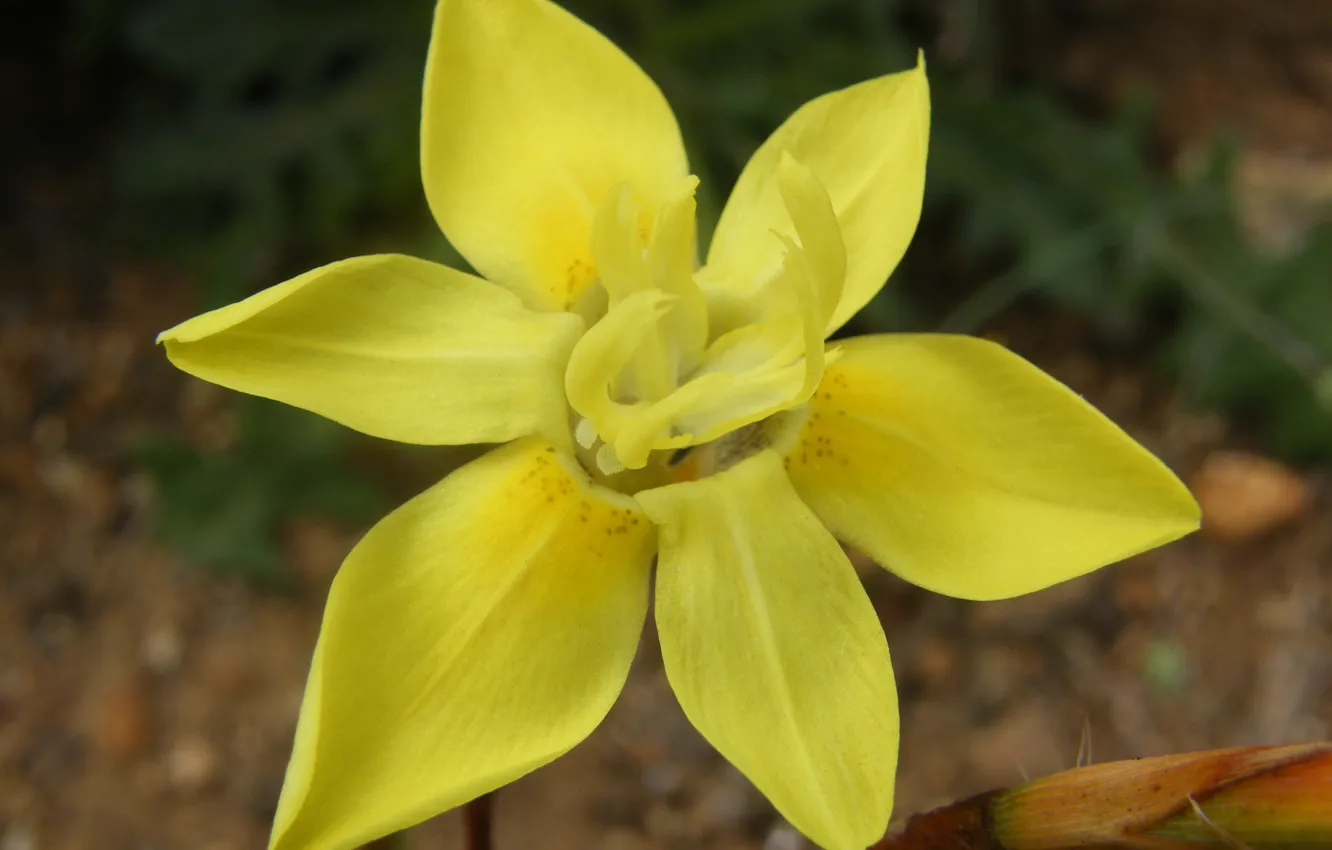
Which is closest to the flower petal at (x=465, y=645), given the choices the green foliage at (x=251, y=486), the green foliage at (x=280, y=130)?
the green foliage at (x=251, y=486)

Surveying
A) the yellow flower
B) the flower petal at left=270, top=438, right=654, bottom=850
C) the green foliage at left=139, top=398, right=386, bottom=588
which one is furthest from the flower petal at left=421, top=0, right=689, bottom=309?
the green foliage at left=139, top=398, right=386, bottom=588

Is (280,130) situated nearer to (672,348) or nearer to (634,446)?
(672,348)

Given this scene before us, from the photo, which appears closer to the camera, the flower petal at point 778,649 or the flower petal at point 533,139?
the flower petal at point 778,649

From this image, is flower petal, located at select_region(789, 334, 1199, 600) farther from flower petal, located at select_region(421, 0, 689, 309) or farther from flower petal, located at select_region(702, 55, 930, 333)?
flower petal, located at select_region(421, 0, 689, 309)

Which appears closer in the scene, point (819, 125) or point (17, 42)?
point (819, 125)

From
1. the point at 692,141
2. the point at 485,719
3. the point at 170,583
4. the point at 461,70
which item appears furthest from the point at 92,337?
the point at 485,719

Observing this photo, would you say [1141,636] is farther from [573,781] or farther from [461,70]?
[461,70]

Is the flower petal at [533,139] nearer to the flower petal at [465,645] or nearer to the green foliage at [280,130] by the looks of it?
the flower petal at [465,645]
